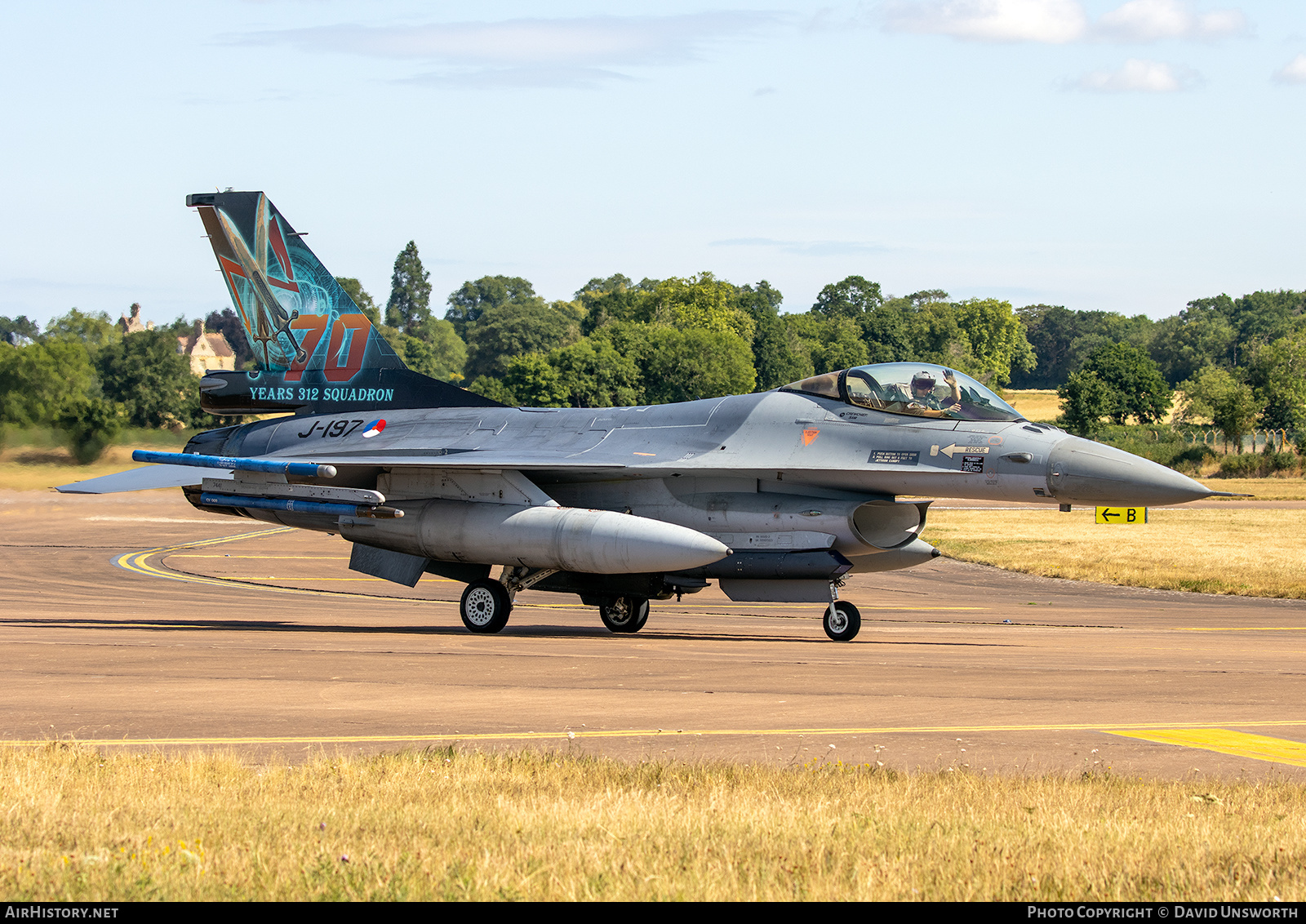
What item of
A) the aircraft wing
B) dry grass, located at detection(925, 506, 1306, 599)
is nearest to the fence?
dry grass, located at detection(925, 506, 1306, 599)

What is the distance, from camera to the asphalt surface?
927cm

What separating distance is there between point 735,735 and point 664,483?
8365 millimetres

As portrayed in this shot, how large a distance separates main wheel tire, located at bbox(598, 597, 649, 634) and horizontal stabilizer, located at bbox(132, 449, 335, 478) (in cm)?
422

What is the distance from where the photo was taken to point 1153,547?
34875mm

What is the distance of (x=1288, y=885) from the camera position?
17.8 ft

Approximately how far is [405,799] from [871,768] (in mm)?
2875

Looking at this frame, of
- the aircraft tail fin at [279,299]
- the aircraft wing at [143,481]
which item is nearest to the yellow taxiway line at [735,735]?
the aircraft wing at [143,481]

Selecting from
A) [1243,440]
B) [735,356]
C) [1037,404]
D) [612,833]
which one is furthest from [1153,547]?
[1037,404]

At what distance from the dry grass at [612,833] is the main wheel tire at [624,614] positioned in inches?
398

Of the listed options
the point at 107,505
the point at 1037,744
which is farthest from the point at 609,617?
the point at 107,505

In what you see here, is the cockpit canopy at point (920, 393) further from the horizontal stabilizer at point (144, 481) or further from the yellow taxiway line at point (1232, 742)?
the horizontal stabilizer at point (144, 481)

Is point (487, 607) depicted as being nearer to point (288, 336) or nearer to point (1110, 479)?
point (288, 336)

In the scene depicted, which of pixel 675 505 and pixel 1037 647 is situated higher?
pixel 675 505

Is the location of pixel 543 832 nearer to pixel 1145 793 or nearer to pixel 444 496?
pixel 1145 793
